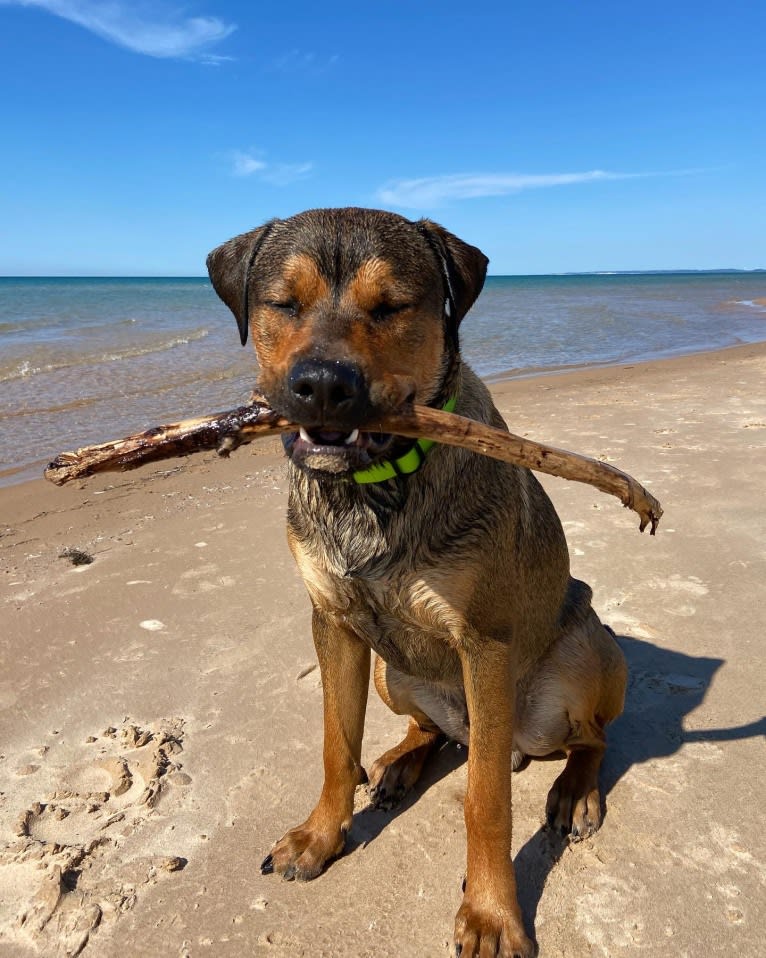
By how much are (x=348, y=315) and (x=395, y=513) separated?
2.26 ft

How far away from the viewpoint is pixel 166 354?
18.8 metres

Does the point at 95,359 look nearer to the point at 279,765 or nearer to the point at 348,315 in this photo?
the point at 279,765

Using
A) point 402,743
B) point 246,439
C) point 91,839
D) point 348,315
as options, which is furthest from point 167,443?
point 402,743

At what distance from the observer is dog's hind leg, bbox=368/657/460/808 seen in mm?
3268

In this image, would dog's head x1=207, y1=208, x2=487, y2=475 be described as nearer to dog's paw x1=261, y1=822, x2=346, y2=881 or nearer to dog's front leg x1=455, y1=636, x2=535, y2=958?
dog's front leg x1=455, y1=636, x2=535, y2=958

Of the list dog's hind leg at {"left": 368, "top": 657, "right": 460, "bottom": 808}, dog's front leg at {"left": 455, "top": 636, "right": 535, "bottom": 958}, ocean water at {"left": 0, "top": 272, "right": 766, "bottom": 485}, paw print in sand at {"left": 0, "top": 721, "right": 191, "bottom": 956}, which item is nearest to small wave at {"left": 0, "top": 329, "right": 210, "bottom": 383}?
ocean water at {"left": 0, "top": 272, "right": 766, "bottom": 485}

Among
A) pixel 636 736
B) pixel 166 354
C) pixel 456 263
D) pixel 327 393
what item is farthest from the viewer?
pixel 166 354

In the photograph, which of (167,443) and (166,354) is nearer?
(167,443)

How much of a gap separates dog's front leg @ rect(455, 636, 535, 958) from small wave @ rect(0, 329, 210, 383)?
1387cm

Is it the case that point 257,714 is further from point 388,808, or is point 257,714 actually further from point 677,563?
point 677,563

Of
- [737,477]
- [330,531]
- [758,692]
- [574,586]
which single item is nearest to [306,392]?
[330,531]

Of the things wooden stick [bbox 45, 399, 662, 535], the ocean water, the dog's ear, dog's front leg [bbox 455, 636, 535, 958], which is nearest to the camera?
wooden stick [bbox 45, 399, 662, 535]

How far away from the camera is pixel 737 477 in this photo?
6.86 meters

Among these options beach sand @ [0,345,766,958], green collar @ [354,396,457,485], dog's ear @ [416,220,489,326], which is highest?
dog's ear @ [416,220,489,326]
